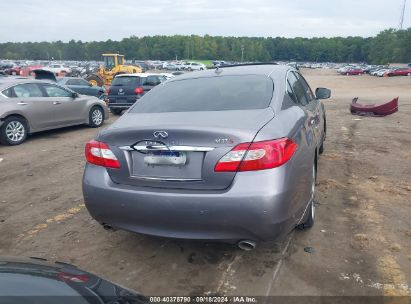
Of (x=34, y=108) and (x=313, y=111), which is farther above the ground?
(x=313, y=111)

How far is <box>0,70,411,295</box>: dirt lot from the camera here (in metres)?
3.12

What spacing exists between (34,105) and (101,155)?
7.24 metres

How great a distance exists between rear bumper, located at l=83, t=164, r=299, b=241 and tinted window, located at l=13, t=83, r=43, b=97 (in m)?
7.58

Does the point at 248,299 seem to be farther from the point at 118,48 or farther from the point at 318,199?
the point at 118,48

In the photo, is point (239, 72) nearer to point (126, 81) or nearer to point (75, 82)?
point (126, 81)

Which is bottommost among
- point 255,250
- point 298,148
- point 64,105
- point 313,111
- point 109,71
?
point 255,250

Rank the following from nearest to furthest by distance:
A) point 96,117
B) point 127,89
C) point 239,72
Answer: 1. point 239,72
2. point 96,117
3. point 127,89

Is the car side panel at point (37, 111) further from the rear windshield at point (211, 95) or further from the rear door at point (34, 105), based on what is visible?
the rear windshield at point (211, 95)

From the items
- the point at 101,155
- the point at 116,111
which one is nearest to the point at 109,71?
the point at 116,111

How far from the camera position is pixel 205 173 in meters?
2.88

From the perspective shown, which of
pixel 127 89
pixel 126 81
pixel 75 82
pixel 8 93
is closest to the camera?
pixel 8 93

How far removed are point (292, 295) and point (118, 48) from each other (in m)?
157

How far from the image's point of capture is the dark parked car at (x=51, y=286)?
1811 mm

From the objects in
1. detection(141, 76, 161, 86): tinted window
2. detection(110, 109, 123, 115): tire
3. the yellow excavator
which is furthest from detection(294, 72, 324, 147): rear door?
the yellow excavator
